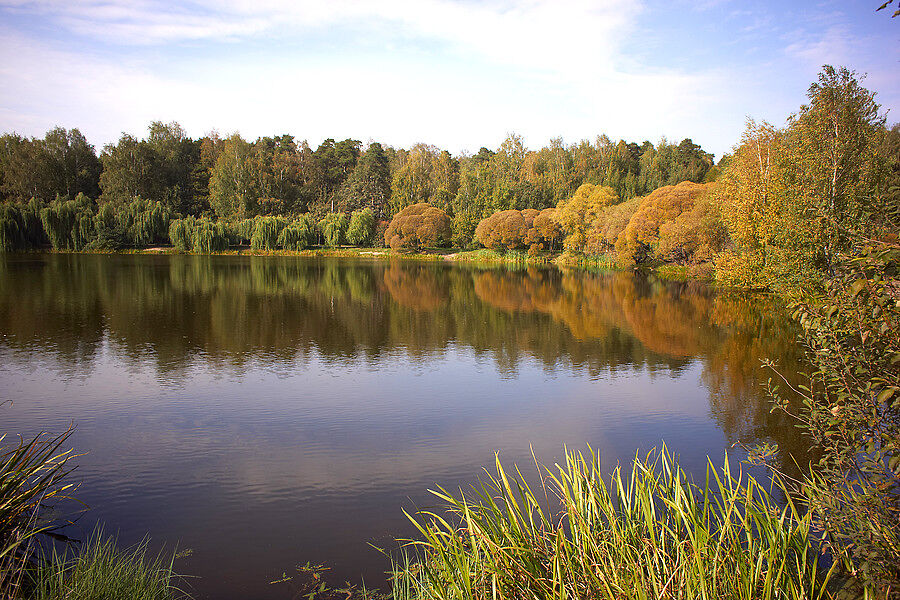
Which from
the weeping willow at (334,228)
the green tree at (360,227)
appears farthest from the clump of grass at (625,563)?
the green tree at (360,227)

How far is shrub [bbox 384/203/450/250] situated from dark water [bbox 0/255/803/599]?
40.3m

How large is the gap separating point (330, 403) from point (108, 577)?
5.91 meters

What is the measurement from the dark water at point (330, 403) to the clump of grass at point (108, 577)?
321 mm

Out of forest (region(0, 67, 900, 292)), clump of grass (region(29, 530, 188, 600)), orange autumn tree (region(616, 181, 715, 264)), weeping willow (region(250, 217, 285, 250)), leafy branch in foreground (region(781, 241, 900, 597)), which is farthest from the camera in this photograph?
weeping willow (region(250, 217, 285, 250))

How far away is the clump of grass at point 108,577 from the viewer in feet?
13.3

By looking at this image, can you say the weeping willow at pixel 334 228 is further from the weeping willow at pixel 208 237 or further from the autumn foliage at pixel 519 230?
the autumn foliage at pixel 519 230

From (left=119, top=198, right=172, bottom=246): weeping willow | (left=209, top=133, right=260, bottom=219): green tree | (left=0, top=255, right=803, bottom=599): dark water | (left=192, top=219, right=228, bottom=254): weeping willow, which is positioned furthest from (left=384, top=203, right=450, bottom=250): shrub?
(left=0, top=255, right=803, bottom=599): dark water

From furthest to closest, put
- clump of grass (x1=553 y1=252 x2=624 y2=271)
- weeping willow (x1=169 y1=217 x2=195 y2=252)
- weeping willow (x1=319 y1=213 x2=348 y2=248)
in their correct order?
weeping willow (x1=319 y1=213 x2=348 y2=248)
weeping willow (x1=169 y1=217 x2=195 y2=252)
clump of grass (x1=553 y1=252 x2=624 y2=271)

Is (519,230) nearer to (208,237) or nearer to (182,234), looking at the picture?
(208,237)

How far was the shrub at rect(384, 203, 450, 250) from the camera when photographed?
2453 inches

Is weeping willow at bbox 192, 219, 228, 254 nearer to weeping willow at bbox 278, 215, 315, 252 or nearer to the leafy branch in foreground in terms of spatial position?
weeping willow at bbox 278, 215, 315, 252

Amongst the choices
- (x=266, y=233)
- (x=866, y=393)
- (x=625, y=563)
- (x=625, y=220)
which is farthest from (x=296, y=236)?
(x=866, y=393)

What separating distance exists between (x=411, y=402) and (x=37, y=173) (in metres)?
73.9

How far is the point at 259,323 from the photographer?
18.2 meters
